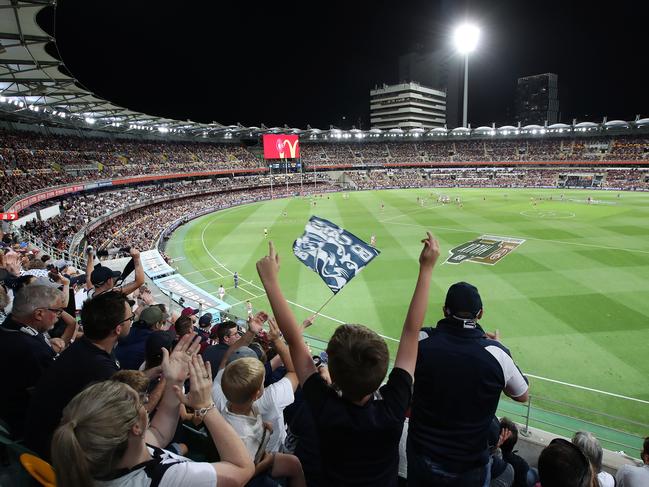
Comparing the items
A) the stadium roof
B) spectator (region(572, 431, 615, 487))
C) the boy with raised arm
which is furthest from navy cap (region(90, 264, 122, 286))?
the stadium roof

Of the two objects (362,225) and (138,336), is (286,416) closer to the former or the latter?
(138,336)

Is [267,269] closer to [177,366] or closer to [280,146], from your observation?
[177,366]

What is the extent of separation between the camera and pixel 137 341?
5.61 meters

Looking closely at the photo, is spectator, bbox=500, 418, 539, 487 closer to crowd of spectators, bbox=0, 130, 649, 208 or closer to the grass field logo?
the grass field logo

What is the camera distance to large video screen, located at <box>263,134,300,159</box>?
7688 centimetres

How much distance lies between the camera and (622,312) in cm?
1798

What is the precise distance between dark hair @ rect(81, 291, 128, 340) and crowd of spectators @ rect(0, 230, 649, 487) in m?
0.01

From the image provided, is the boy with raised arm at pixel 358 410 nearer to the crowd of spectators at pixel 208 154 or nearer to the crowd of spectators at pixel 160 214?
the crowd of spectators at pixel 160 214

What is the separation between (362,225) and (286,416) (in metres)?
37.9

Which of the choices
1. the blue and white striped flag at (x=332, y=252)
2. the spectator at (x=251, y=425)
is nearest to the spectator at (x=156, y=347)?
the spectator at (x=251, y=425)

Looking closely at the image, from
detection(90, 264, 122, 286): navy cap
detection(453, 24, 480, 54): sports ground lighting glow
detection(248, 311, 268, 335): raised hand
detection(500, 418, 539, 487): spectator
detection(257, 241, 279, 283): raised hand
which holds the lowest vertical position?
detection(500, 418, 539, 487): spectator

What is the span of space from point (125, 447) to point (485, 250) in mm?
30960

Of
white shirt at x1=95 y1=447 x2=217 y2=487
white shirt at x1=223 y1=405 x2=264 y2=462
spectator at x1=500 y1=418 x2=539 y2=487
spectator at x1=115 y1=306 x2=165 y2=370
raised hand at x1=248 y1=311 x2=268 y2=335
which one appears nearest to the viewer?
white shirt at x1=95 y1=447 x2=217 y2=487

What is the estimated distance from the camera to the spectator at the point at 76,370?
2971mm
